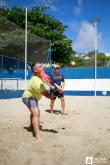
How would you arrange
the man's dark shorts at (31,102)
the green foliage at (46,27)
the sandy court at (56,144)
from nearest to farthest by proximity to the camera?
the sandy court at (56,144) → the man's dark shorts at (31,102) → the green foliage at (46,27)

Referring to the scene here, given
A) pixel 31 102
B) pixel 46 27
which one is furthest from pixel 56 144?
pixel 46 27

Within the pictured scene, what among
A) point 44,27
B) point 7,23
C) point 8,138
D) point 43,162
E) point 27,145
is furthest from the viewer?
point 44,27

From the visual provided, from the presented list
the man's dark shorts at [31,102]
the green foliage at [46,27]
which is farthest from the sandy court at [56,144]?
the green foliage at [46,27]

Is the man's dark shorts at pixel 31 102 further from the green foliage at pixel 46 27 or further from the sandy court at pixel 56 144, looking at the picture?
the green foliage at pixel 46 27

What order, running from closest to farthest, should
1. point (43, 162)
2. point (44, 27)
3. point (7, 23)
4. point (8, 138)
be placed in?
1. point (43, 162)
2. point (8, 138)
3. point (7, 23)
4. point (44, 27)

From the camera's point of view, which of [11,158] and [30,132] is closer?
[11,158]

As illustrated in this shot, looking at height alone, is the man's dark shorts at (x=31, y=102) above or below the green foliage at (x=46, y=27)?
below

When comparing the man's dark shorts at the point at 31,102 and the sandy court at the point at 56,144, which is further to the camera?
the man's dark shorts at the point at 31,102

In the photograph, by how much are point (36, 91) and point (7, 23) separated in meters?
17.0

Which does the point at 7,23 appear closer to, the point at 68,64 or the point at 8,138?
the point at 8,138

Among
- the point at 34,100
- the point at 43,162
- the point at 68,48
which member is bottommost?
the point at 43,162

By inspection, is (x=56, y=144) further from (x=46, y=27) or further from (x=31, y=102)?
(x=46, y=27)

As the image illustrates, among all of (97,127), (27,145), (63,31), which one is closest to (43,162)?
(27,145)

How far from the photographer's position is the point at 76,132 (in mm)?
9023
